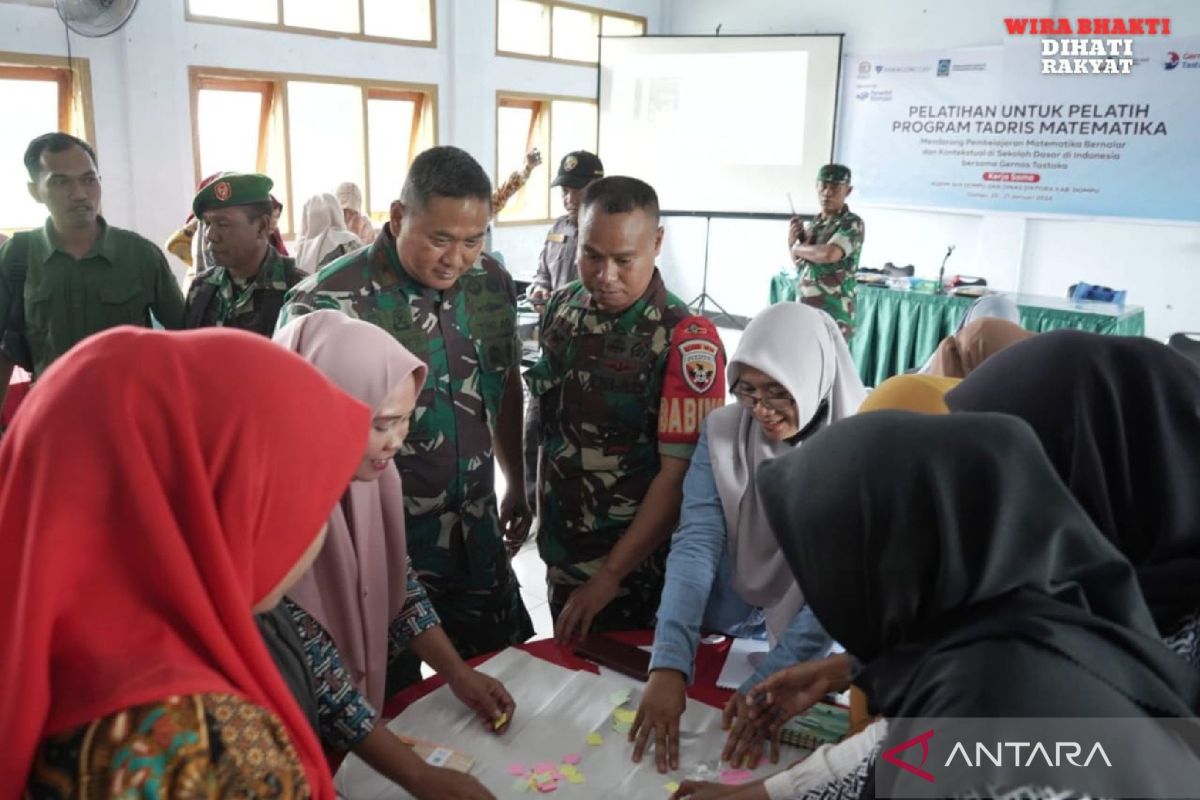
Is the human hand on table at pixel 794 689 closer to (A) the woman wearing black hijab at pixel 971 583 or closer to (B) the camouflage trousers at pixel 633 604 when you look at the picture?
(A) the woman wearing black hijab at pixel 971 583

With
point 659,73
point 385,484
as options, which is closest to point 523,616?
point 385,484

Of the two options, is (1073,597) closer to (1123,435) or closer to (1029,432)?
(1029,432)

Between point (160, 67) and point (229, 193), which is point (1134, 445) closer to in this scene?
point (229, 193)

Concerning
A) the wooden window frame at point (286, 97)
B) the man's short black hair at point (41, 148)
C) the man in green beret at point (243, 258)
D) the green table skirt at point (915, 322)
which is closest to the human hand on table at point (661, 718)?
the man in green beret at point (243, 258)

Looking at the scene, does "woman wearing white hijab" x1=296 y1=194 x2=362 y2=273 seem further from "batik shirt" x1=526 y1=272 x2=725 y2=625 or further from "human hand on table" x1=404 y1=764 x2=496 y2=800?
"human hand on table" x1=404 y1=764 x2=496 y2=800

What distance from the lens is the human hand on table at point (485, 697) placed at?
1.39 metres

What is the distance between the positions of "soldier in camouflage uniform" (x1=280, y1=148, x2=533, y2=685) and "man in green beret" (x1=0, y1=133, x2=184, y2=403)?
123 cm

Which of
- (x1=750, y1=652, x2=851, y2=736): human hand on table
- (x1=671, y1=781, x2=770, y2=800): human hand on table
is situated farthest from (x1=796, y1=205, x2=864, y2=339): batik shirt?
(x1=671, y1=781, x2=770, y2=800): human hand on table

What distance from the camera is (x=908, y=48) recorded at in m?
7.52

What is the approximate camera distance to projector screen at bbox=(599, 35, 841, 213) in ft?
25.1

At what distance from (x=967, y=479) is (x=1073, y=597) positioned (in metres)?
0.14

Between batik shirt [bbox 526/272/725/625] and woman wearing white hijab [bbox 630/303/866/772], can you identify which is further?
batik shirt [bbox 526/272/725/625]

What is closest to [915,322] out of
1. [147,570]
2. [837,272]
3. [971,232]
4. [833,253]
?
[837,272]

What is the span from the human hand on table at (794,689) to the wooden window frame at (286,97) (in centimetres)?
568
